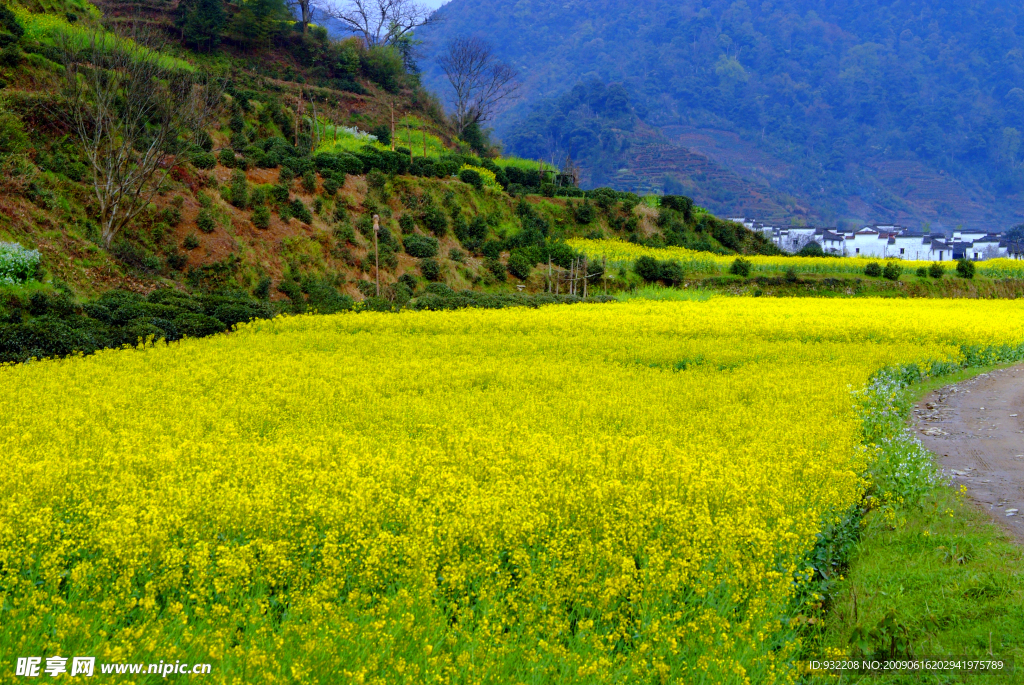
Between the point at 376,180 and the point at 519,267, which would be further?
the point at 376,180

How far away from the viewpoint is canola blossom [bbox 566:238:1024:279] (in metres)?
49.4

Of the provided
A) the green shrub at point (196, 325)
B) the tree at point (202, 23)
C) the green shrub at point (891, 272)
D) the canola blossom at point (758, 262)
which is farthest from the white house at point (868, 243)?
the green shrub at point (196, 325)

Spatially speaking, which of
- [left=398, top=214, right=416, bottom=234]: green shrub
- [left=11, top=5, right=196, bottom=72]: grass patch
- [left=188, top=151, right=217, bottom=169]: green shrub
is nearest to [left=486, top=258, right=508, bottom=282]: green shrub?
[left=398, top=214, right=416, bottom=234]: green shrub

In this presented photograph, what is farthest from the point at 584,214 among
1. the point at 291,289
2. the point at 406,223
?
the point at 291,289

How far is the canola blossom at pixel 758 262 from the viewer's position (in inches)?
1945

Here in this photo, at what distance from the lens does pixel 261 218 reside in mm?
38625

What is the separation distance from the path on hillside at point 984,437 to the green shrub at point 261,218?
3115cm

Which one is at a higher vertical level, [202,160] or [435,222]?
[202,160]

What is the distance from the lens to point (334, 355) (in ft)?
60.8

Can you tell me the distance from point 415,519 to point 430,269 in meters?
35.6

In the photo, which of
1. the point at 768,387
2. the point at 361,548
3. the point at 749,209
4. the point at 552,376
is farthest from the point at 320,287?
the point at 749,209

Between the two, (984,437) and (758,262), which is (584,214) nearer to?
(758,262)

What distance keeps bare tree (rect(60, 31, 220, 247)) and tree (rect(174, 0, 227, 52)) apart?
3143 cm

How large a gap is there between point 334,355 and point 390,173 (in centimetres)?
3389
